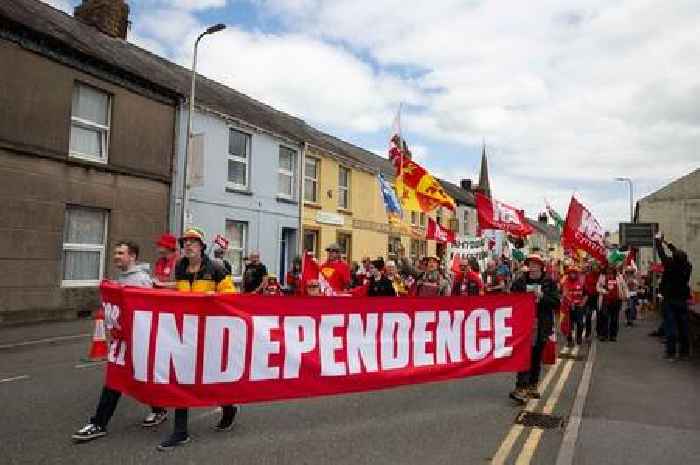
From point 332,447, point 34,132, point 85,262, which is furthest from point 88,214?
point 332,447

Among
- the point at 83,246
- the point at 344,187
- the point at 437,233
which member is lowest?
the point at 83,246

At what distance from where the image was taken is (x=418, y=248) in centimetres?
3506

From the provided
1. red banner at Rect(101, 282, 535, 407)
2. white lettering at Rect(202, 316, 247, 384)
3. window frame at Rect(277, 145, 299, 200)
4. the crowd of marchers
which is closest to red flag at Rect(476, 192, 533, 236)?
the crowd of marchers

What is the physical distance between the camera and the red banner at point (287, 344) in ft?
16.8

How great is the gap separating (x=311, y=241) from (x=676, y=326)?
51.7ft

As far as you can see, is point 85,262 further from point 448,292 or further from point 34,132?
point 448,292

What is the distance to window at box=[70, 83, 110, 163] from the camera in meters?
14.8

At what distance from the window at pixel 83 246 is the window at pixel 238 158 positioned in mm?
5411

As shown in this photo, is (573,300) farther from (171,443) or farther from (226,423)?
(171,443)

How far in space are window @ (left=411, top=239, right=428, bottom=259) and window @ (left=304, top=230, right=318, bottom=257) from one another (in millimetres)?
10727

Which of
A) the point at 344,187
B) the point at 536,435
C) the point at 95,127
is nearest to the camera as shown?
the point at 536,435

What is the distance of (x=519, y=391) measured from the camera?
22.9 ft

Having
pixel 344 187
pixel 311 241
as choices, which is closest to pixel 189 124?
pixel 311 241

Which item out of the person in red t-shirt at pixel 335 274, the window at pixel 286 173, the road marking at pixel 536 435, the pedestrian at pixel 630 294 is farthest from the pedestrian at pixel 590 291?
the window at pixel 286 173
